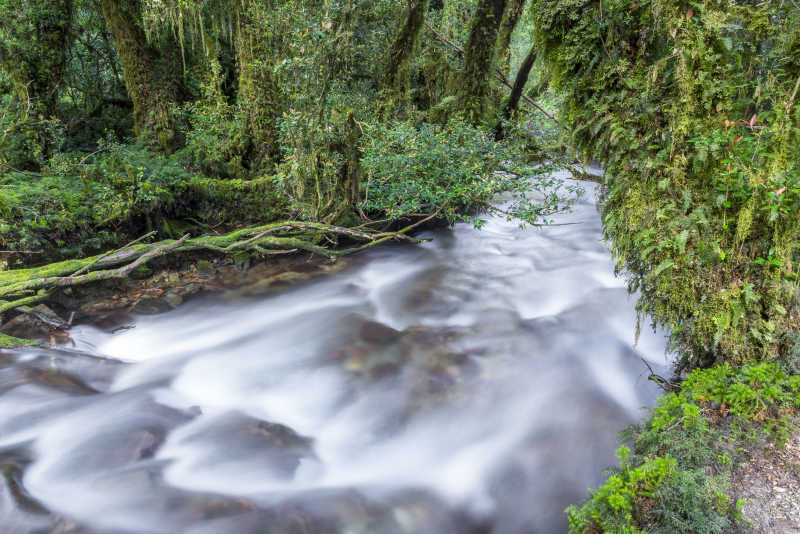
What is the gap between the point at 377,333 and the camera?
5656mm

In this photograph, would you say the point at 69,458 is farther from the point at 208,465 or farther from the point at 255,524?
the point at 255,524

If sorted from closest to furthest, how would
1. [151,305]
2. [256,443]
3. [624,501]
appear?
[624,501] → [256,443] → [151,305]

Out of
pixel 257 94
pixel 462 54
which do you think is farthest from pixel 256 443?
pixel 462 54

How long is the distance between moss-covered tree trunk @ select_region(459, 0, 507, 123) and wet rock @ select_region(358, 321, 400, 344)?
477 centimetres

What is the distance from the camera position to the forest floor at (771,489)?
7.43ft

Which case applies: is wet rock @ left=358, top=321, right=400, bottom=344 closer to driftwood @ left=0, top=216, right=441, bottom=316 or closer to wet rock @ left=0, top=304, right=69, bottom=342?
driftwood @ left=0, top=216, right=441, bottom=316

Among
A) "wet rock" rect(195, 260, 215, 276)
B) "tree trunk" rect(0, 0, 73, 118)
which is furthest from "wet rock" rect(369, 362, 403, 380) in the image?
"tree trunk" rect(0, 0, 73, 118)

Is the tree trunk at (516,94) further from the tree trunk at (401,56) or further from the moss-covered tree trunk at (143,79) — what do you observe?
the moss-covered tree trunk at (143,79)

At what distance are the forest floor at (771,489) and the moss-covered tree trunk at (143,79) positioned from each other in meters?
9.62

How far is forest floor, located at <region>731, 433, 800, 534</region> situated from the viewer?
226 centimetres

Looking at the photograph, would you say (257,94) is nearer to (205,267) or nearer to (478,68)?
(205,267)

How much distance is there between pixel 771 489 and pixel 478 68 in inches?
319

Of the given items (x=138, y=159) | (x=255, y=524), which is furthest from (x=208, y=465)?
(x=138, y=159)

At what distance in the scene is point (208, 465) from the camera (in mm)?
3711
